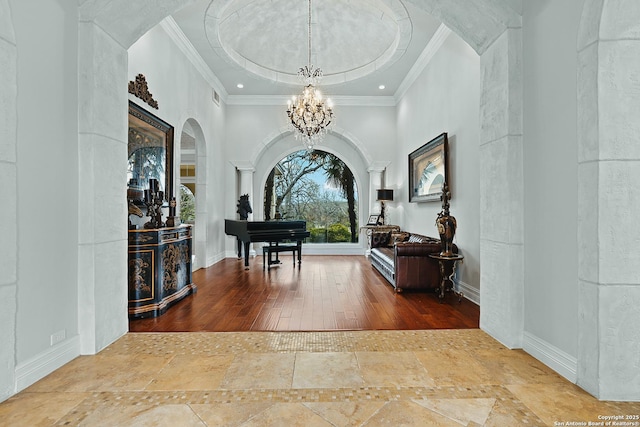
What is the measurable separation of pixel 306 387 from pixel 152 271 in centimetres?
244

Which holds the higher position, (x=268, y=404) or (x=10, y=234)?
(x=10, y=234)

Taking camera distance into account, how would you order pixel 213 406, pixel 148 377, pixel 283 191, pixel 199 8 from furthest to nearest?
pixel 283 191
pixel 199 8
pixel 148 377
pixel 213 406

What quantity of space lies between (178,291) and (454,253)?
3675 mm

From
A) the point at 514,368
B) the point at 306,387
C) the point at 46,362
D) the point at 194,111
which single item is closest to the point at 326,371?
the point at 306,387

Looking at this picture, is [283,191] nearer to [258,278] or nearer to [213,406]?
[258,278]

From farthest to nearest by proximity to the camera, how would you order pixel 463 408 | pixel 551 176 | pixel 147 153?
pixel 147 153 → pixel 551 176 → pixel 463 408

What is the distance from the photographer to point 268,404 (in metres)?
2.08

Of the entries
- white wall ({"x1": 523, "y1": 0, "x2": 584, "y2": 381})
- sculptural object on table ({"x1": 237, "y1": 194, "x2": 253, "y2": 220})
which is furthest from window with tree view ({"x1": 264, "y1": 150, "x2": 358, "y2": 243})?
white wall ({"x1": 523, "y1": 0, "x2": 584, "y2": 381})

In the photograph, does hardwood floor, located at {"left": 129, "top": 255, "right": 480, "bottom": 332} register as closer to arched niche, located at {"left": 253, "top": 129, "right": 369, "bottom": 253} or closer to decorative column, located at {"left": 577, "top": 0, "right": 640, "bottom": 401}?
decorative column, located at {"left": 577, "top": 0, "right": 640, "bottom": 401}

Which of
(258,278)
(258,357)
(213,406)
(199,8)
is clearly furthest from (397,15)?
(213,406)

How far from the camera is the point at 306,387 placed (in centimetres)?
227

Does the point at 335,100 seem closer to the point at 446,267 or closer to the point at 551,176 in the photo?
the point at 446,267

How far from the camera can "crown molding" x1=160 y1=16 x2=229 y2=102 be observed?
5316 millimetres

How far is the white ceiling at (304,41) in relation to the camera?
18.3ft
